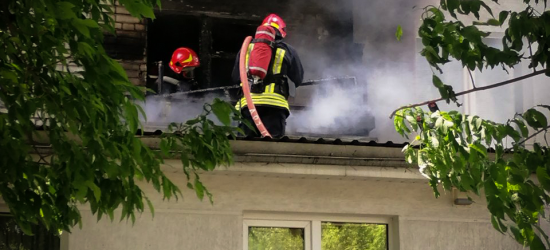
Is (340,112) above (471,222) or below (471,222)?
above

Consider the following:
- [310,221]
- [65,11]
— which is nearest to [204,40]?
[310,221]

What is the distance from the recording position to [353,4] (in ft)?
50.5

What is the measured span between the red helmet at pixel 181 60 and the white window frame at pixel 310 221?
428cm

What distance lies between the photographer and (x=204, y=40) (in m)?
15.0

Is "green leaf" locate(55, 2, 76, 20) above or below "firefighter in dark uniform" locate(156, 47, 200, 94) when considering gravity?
below

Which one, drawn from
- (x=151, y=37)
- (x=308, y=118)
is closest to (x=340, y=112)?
(x=308, y=118)

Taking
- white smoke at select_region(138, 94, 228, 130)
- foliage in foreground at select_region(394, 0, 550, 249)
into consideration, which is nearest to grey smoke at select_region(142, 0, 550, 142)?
white smoke at select_region(138, 94, 228, 130)

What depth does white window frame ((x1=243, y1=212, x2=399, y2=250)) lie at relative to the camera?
1062 centimetres

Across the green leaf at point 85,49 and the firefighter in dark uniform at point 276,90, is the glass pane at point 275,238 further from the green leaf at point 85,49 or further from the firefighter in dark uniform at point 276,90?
the green leaf at point 85,49

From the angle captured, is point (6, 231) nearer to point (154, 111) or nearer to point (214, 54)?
point (154, 111)

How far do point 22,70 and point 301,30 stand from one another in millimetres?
8461

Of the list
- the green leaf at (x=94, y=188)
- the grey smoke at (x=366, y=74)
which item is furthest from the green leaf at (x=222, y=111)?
the grey smoke at (x=366, y=74)

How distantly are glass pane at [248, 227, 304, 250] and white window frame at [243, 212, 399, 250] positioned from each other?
0.05 meters

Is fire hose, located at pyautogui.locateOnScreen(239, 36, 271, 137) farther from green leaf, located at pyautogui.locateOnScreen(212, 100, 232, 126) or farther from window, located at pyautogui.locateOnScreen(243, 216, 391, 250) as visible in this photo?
green leaf, located at pyautogui.locateOnScreen(212, 100, 232, 126)
